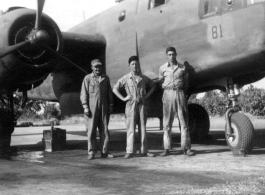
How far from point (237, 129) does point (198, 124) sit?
3.77 metres

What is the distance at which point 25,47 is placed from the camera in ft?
26.2

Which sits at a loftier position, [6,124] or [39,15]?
[39,15]

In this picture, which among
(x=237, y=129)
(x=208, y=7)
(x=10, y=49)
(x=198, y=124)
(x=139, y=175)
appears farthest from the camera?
(x=198, y=124)

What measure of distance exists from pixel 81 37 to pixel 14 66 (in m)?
2.08

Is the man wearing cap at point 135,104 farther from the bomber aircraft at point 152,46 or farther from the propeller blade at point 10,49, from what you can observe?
the propeller blade at point 10,49

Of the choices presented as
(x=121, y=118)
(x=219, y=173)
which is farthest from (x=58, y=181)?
(x=121, y=118)

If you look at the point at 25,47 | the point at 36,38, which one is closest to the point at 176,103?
the point at 36,38

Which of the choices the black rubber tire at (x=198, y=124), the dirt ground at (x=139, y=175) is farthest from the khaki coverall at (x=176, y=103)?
the black rubber tire at (x=198, y=124)

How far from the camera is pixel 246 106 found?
A: 31.6 metres

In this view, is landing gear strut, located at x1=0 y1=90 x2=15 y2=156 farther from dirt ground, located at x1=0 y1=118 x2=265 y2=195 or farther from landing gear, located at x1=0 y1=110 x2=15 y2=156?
dirt ground, located at x1=0 y1=118 x2=265 y2=195

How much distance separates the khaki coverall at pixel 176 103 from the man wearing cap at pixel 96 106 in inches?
44.1

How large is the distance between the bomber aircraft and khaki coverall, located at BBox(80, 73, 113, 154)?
4.75ft

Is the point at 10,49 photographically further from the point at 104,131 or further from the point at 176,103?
the point at 176,103

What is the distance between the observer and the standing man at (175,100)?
24.0ft
